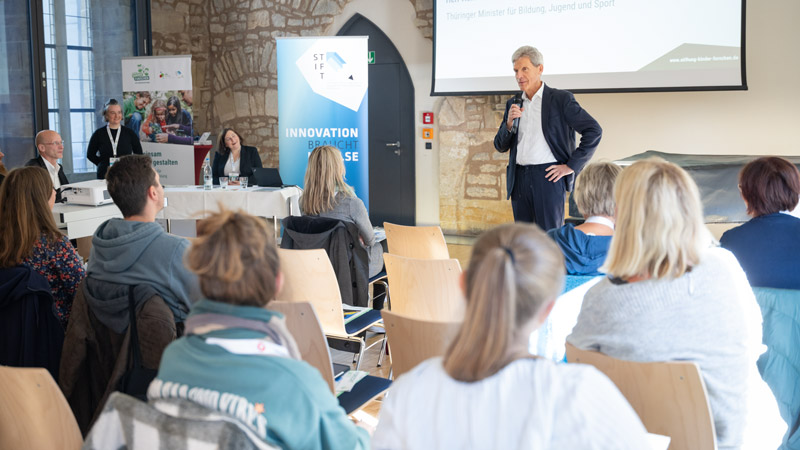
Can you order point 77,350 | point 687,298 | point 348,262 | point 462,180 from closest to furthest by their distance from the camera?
point 687,298 → point 77,350 → point 348,262 → point 462,180

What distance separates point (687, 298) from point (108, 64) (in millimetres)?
7830

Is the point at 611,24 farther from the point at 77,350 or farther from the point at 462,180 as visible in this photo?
the point at 77,350

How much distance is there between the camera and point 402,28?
25.6ft

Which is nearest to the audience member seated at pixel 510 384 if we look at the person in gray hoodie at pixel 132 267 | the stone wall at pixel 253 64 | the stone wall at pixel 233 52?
the person in gray hoodie at pixel 132 267

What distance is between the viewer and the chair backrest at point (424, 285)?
296 cm

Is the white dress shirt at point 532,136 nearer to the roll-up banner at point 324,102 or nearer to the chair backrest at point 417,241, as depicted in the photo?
the chair backrest at point 417,241

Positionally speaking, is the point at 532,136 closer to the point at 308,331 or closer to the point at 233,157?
the point at 308,331

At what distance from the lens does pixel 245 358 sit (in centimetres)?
131

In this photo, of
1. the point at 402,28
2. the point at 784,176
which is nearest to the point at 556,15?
the point at 402,28

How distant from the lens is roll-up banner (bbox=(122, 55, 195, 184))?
307 inches

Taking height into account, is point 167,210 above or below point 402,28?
below

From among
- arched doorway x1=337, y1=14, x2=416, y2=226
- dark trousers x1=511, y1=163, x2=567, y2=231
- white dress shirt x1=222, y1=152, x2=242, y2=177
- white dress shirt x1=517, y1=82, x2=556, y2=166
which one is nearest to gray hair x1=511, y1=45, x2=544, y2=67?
white dress shirt x1=517, y1=82, x2=556, y2=166

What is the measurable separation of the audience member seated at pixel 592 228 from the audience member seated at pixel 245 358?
1535 mm

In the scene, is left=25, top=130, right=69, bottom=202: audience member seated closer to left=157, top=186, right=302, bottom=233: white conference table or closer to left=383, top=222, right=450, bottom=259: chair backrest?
left=157, top=186, right=302, bottom=233: white conference table
